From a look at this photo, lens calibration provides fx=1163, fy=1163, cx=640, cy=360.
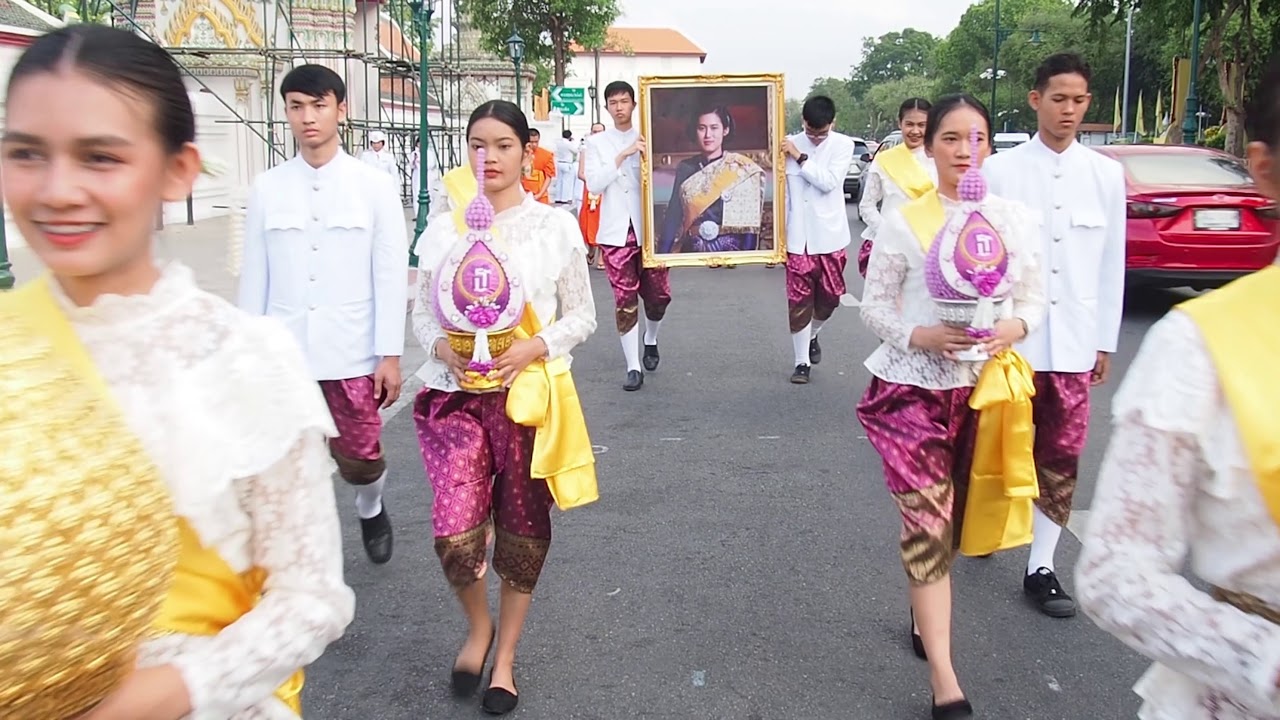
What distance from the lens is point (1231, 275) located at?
991 cm

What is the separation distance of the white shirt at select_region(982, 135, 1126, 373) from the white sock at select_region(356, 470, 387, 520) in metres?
2.53

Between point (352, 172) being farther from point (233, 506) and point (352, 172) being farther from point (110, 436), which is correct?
point (110, 436)

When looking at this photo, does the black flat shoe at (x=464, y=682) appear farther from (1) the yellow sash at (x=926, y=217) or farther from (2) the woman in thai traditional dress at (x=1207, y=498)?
(2) the woman in thai traditional dress at (x=1207, y=498)

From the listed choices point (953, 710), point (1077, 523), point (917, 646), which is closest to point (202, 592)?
point (953, 710)

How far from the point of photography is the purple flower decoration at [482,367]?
338cm

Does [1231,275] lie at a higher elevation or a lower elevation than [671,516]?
higher

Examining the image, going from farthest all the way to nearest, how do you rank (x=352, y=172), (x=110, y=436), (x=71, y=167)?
(x=352, y=172), (x=71, y=167), (x=110, y=436)

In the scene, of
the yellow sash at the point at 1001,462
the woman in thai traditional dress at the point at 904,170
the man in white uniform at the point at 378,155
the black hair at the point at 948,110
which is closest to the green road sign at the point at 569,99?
the man in white uniform at the point at 378,155

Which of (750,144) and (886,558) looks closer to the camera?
(886,558)

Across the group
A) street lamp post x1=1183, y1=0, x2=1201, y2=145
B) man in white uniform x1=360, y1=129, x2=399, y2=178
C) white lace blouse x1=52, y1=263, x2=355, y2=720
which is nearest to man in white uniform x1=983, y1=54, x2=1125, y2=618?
white lace blouse x1=52, y1=263, x2=355, y2=720

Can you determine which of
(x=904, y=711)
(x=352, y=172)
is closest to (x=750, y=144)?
(x=352, y=172)

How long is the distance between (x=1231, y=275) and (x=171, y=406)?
1016 centimetres

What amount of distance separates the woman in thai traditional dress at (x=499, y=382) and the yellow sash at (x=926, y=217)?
1.05 m

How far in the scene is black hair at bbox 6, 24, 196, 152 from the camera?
144 centimetres
